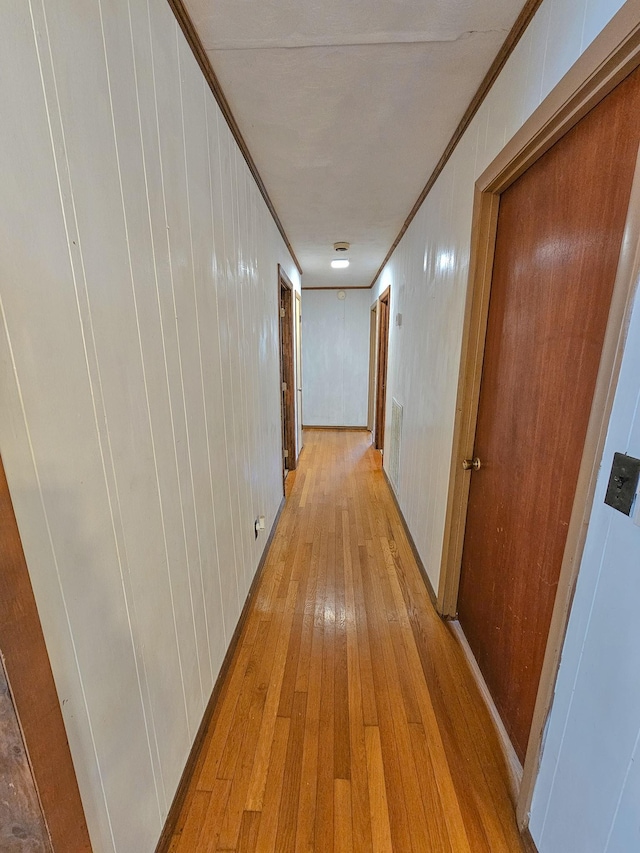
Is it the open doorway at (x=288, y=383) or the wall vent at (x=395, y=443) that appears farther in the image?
the open doorway at (x=288, y=383)

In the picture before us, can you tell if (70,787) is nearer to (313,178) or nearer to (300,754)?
(300,754)

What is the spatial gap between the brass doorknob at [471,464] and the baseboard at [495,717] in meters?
0.87

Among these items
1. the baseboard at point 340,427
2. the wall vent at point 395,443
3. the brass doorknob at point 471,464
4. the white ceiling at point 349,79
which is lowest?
the baseboard at point 340,427

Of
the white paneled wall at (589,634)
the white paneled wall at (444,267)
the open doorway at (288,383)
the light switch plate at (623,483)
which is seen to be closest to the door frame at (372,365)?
the open doorway at (288,383)

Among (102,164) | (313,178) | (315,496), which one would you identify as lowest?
(315,496)

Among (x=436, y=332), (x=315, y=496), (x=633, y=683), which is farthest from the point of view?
(x=315, y=496)

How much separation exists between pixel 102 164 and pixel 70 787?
1203 mm

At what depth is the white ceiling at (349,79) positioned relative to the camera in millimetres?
1094

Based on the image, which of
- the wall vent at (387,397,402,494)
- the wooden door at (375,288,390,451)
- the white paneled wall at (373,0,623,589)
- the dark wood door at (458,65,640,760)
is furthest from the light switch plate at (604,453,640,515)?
the wooden door at (375,288,390,451)

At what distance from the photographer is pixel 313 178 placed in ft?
7.08

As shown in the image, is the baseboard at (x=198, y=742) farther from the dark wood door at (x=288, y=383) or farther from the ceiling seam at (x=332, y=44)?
the ceiling seam at (x=332, y=44)

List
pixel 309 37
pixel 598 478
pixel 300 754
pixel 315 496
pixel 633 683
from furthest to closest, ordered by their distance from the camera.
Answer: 1. pixel 315 496
2. pixel 300 754
3. pixel 309 37
4. pixel 598 478
5. pixel 633 683

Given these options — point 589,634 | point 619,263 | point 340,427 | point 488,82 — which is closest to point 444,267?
point 488,82

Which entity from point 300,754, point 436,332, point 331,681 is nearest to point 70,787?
point 300,754
